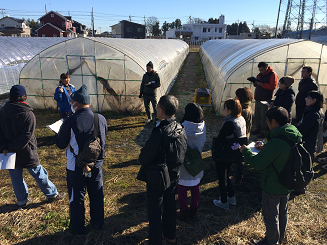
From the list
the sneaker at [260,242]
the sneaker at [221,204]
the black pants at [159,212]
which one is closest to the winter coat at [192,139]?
the black pants at [159,212]

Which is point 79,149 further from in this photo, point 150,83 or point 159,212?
point 150,83

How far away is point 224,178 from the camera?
429 centimetres

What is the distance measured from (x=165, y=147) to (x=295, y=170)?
1734 millimetres

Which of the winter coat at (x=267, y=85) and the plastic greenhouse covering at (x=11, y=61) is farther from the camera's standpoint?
the plastic greenhouse covering at (x=11, y=61)

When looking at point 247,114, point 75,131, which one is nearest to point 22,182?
point 75,131

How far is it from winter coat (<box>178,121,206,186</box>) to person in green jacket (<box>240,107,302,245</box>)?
2.20 ft

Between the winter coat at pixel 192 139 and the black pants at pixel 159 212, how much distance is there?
1.57 ft

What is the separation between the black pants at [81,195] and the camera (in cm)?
354

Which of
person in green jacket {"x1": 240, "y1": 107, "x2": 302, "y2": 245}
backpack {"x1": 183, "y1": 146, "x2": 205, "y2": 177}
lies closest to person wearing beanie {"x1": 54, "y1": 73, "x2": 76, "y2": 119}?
backpack {"x1": 183, "y1": 146, "x2": 205, "y2": 177}

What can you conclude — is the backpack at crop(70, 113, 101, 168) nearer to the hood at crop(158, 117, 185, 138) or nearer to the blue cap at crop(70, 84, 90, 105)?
the blue cap at crop(70, 84, 90, 105)

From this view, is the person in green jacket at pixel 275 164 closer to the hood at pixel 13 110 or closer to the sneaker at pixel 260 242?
the sneaker at pixel 260 242

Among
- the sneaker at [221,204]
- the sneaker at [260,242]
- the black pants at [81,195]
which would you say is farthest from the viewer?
the sneaker at [221,204]

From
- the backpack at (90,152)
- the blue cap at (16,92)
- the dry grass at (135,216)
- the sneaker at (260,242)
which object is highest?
the blue cap at (16,92)

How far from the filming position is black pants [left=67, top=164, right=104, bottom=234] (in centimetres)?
354
